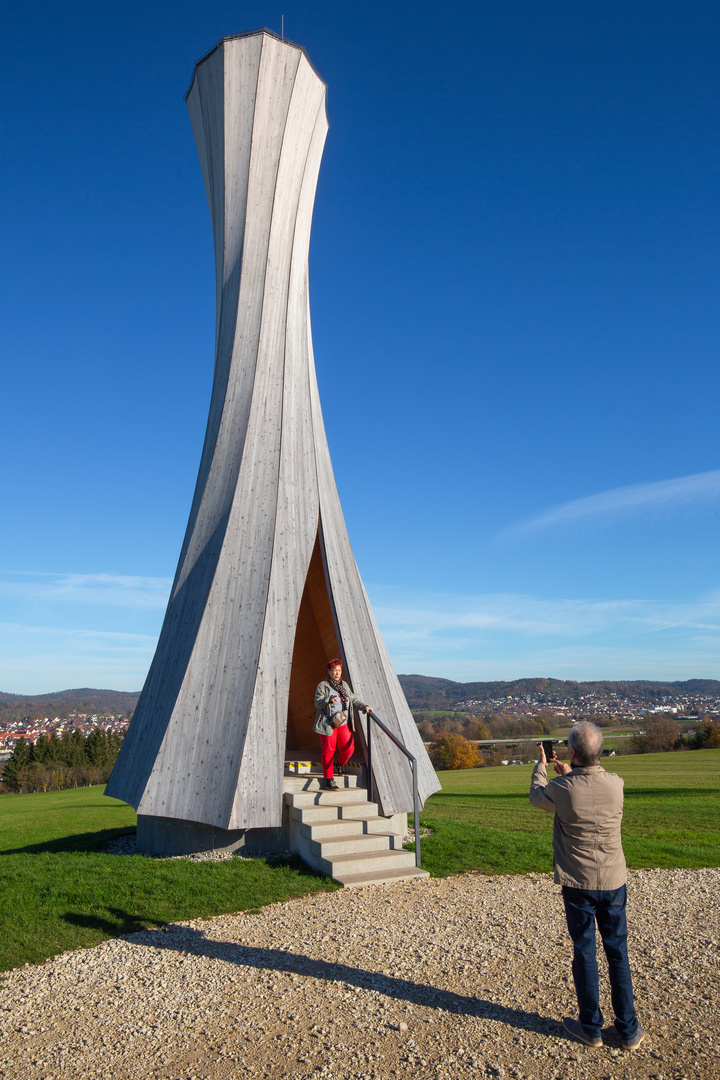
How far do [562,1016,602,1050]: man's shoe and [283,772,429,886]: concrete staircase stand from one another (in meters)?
2.80

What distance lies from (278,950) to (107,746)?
44765 mm

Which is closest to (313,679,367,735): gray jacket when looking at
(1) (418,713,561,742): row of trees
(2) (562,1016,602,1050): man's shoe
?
(2) (562,1016,602,1050): man's shoe

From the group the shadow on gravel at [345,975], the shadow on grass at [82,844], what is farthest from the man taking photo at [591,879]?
the shadow on grass at [82,844]

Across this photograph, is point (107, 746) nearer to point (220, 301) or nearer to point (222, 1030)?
point (220, 301)

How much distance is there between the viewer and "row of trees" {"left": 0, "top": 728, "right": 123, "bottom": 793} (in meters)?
39.2

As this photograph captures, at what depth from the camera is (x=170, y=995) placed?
3.93 metres

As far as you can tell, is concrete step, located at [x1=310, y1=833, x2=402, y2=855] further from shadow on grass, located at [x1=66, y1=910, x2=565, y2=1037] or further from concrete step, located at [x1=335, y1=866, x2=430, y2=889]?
shadow on grass, located at [x1=66, y1=910, x2=565, y2=1037]

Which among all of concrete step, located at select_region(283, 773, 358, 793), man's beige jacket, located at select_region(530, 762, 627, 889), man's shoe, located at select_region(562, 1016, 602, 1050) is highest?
man's beige jacket, located at select_region(530, 762, 627, 889)

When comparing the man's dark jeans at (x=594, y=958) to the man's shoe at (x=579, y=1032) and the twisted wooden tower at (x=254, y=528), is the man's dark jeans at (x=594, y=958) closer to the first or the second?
the man's shoe at (x=579, y=1032)

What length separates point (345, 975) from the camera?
4148mm

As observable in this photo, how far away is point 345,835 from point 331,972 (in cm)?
256

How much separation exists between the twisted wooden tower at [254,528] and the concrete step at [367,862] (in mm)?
760

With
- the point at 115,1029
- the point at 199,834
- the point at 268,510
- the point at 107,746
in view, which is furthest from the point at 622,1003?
the point at 107,746

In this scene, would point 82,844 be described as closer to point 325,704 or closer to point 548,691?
point 325,704
